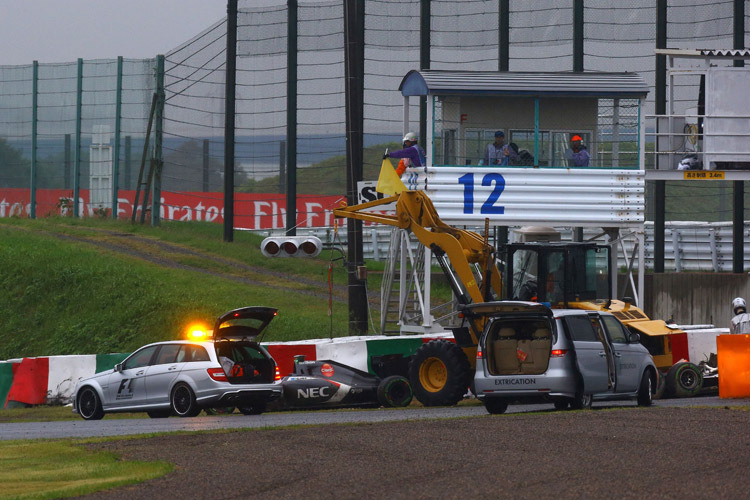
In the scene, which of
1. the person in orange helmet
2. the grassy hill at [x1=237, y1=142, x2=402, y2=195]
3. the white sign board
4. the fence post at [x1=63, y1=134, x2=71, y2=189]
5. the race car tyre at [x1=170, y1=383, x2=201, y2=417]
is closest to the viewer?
→ the race car tyre at [x1=170, y1=383, x2=201, y2=417]

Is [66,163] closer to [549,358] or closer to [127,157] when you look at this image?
[127,157]

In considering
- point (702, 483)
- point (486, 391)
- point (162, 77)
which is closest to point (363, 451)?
point (702, 483)

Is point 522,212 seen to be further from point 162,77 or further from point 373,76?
point 162,77

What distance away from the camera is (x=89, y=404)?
20.6 metres

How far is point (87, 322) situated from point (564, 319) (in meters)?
15.0

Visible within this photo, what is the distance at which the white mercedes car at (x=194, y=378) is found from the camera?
1925 cm

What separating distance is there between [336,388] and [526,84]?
9946 mm

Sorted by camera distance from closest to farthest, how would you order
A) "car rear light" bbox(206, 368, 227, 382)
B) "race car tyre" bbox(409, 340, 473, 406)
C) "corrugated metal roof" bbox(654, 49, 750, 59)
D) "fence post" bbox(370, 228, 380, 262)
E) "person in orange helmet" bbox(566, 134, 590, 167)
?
"race car tyre" bbox(409, 340, 473, 406) < "car rear light" bbox(206, 368, 227, 382) < "person in orange helmet" bbox(566, 134, 590, 167) < "corrugated metal roof" bbox(654, 49, 750, 59) < "fence post" bbox(370, 228, 380, 262)

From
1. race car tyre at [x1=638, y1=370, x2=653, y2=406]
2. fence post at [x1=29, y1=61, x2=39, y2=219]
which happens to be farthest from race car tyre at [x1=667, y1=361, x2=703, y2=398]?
fence post at [x1=29, y1=61, x2=39, y2=219]

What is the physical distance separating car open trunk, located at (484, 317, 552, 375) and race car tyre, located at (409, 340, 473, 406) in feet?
3.78

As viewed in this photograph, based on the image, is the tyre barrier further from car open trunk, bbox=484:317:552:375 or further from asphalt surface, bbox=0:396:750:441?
car open trunk, bbox=484:317:552:375

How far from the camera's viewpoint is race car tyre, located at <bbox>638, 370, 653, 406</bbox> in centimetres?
1866

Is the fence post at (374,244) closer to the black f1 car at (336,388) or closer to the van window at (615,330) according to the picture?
the black f1 car at (336,388)

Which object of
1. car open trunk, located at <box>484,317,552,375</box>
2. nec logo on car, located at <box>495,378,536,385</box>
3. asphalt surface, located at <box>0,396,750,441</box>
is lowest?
asphalt surface, located at <box>0,396,750,441</box>
